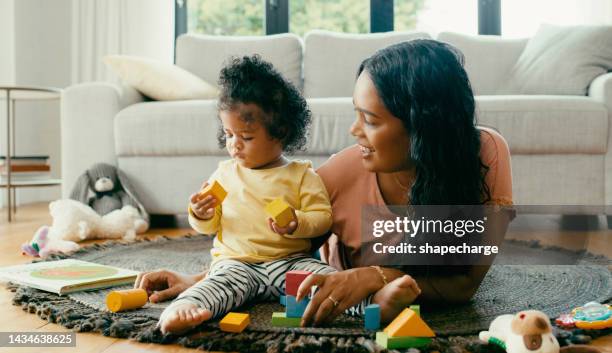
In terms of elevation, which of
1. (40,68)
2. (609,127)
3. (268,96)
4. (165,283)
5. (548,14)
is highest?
(548,14)

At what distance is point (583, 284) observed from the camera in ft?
4.31

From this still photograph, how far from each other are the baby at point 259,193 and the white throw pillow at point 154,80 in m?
1.34

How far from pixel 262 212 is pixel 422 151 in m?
0.33

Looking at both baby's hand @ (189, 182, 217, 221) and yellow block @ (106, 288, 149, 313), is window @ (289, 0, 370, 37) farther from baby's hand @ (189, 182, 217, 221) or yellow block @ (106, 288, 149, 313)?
yellow block @ (106, 288, 149, 313)

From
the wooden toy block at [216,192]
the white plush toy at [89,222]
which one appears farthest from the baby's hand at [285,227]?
the white plush toy at [89,222]

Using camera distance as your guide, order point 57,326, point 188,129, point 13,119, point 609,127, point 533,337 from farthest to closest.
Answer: point 13,119, point 188,129, point 609,127, point 57,326, point 533,337

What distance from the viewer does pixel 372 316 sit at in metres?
0.92

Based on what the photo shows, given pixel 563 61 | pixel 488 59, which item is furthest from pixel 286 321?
pixel 488 59

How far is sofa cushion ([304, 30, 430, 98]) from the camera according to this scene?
287 centimetres

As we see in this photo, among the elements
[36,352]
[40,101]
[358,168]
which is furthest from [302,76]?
[36,352]

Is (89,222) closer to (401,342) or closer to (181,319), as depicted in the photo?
(181,319)

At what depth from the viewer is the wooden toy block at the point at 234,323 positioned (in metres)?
0.92

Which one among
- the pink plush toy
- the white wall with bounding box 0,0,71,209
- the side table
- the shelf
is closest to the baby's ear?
the pink plush toy

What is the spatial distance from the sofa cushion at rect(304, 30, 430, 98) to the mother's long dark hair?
1.84 m
